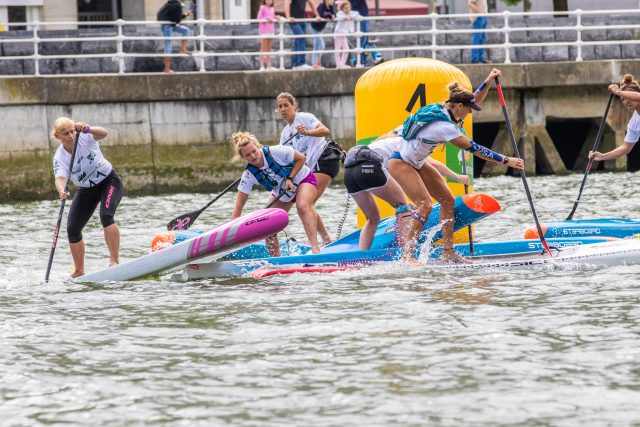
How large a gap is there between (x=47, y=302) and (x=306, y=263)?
232 centimetres

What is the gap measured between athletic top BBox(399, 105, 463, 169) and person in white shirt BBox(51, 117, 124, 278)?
2.71 m

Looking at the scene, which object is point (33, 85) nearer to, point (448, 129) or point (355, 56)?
point (355, 56)

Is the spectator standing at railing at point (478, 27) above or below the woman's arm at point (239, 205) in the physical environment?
above

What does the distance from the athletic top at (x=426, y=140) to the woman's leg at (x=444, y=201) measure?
15 cm

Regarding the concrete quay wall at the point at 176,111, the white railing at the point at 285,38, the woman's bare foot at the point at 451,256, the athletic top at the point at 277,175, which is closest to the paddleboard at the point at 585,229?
the woman's bare foot at the point at 451,256

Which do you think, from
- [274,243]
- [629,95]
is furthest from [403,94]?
[629,95]

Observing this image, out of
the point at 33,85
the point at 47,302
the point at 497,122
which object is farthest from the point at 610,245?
the point at 497,122

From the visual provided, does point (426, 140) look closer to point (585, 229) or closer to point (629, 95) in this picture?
point (585, 229)

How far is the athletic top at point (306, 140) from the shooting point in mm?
14141

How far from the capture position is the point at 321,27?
82.5ft

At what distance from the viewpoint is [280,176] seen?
43.9ft

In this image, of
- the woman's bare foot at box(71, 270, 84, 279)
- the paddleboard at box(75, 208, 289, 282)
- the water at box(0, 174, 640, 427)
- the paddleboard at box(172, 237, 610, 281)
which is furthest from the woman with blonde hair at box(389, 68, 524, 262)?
the woman's bare foot at box(71, 270, 84, 279)

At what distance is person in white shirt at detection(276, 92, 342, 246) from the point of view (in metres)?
14.0

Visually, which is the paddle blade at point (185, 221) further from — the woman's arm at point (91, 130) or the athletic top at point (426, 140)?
the athletic top at point (426, 140)
